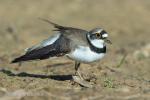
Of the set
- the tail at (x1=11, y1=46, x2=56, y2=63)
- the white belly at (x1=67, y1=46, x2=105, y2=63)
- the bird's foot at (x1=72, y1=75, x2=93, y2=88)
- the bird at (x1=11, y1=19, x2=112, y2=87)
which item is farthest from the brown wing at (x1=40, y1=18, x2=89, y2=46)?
the bird's foot at (x1=72, y1=75, x2=93, y2=88)

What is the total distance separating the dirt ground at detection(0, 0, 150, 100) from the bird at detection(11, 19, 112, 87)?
0.42 metres

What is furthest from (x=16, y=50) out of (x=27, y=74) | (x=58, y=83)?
(x=58, y=83)

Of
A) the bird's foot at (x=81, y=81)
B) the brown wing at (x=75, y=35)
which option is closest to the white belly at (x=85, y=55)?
the brown wing at (x=75, y=35)

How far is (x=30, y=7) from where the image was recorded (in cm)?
1966

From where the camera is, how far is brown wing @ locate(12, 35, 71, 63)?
956cm

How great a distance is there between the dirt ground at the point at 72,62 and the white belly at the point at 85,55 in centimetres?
42

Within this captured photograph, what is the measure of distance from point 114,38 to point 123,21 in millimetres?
1623

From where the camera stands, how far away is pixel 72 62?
12.2 meters

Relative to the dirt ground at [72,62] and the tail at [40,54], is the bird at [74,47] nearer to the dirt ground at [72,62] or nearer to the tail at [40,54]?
the tail at [40,54]

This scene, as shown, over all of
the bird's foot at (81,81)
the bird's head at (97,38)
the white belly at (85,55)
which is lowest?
the bird's foot at (81,81)

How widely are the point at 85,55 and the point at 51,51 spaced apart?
2.05 feet

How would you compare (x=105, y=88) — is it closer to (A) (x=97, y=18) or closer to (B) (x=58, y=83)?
(B) (x=58, y=83)

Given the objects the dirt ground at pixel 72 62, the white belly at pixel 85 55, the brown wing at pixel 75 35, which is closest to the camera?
the dirt ground at pixel 72 62

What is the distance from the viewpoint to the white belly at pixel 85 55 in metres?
9.31
